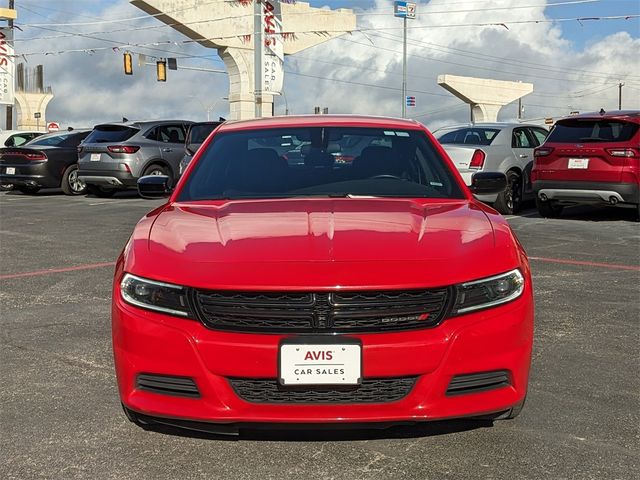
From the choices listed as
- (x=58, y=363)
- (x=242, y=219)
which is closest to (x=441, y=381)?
(x=242, y=219)

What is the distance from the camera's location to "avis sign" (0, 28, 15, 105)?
34219mm

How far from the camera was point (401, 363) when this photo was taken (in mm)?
2746

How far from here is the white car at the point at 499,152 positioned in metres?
12.1

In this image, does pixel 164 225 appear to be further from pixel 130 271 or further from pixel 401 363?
pixel 401 363

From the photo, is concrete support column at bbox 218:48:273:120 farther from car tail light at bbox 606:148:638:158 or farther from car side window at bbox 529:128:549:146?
car tail light at bbox 606:148:638:158

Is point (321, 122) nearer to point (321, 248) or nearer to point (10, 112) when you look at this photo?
Answer: point (321, 248)

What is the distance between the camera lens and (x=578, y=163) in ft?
38.2

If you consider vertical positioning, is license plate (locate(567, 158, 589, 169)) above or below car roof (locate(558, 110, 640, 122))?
below

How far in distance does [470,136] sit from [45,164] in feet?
32.3

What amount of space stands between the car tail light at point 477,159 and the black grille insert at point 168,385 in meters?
9.73

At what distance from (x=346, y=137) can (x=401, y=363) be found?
82.6 inches

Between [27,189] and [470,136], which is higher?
[470,136]

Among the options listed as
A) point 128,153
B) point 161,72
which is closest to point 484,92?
point 161,72

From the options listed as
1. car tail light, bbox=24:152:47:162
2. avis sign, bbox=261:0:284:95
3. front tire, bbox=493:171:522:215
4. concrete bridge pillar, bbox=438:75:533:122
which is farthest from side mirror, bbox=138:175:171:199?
concrete bridge pillar, bbox=438:75:533:122
